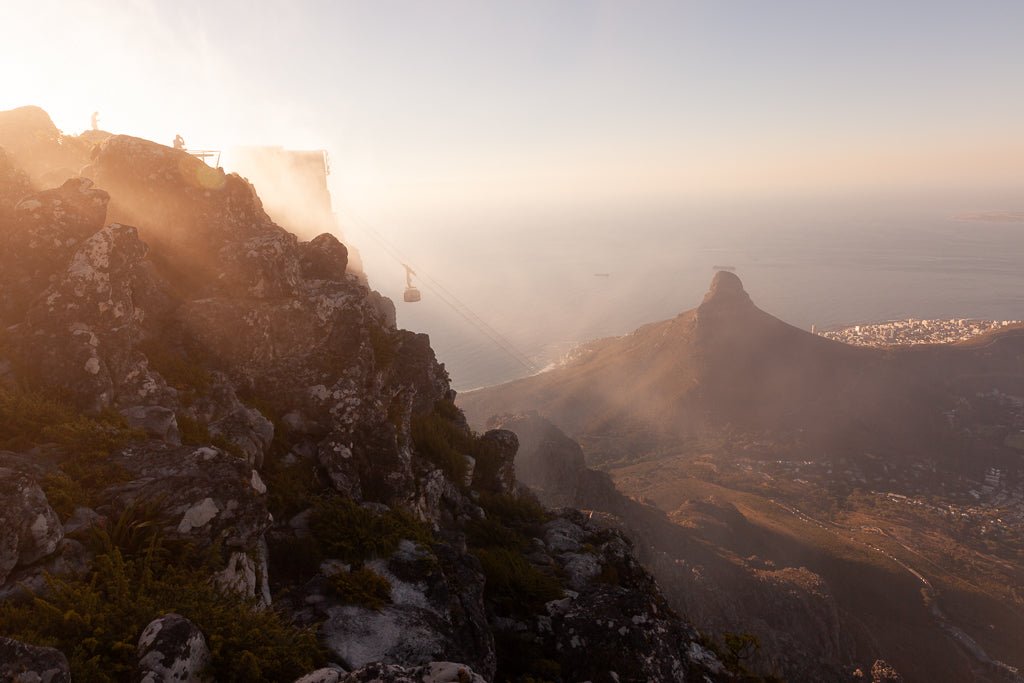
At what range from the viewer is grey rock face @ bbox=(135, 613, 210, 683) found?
7.22m

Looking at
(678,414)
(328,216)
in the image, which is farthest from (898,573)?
(328,216)

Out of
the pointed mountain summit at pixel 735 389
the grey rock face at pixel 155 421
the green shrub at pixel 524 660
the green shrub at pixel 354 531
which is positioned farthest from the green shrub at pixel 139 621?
the pointed mountain summit at pixel 735 389

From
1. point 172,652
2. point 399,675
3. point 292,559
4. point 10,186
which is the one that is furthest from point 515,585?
point 10,186

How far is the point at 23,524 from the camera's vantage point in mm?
8336

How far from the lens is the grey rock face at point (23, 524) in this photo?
806 centimetres

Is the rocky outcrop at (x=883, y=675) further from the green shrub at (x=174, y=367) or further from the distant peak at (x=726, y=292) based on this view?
the distant peak at (x=726, y=292)

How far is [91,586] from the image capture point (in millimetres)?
8148

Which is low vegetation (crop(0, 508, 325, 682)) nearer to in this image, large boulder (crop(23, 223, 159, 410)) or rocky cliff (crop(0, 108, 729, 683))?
rocky cliff (crop(0, 108, 729, 683))

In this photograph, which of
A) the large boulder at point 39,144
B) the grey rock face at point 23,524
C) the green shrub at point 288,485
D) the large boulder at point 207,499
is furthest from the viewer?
the large boulder at point 39,144

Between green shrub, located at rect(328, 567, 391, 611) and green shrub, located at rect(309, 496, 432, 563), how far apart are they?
0.94 m

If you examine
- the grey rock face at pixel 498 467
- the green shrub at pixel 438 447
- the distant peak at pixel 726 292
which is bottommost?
the distant peak at pixel 726 292

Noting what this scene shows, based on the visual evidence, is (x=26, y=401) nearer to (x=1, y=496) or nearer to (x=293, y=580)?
(x=1, y=496)

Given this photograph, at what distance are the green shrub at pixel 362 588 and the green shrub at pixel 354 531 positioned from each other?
94 centimetres

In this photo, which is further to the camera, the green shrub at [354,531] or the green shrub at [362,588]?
the green shrub at [354,531]
